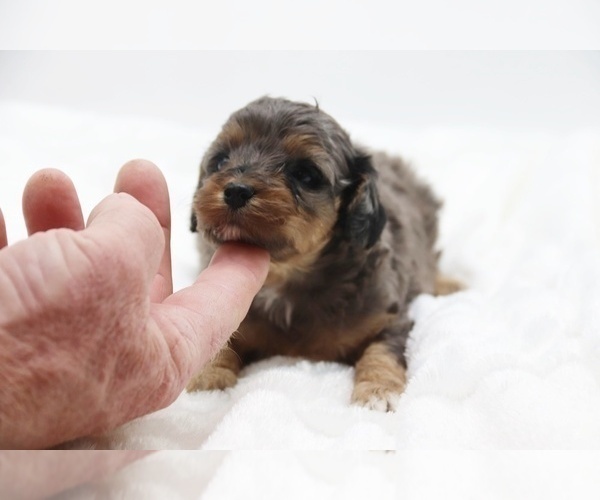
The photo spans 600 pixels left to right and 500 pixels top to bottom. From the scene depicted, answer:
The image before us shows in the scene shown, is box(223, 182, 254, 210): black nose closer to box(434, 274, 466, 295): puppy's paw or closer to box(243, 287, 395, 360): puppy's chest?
box(243, 287, 395, 360): puppy's chest

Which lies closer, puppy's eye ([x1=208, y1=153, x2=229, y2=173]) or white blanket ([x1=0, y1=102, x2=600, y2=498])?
white blanket ([x1=0, y1=102, x2=600, y2=498])

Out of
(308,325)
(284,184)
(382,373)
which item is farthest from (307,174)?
(382,373)

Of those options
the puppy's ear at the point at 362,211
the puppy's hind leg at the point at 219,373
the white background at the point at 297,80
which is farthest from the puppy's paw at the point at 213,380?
the white background at the point at 297,80

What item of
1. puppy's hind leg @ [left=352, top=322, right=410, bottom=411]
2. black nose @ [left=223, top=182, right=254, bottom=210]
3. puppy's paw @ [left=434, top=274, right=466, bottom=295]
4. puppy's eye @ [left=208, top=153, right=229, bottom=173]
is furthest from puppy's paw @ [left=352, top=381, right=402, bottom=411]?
puppy's paw @ [left=434, top=274, right=466, bottom=295]

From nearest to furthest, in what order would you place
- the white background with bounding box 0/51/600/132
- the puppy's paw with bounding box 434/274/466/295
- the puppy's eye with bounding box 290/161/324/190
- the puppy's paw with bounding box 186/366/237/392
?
the puppy's paw with bounding box 186/366/237/392 → the puppy's eye with bounding box 290/161/324/190 → the white background with bounding box 0/51/600/132 → the puppy's paw with bounding box 434/274/466/295

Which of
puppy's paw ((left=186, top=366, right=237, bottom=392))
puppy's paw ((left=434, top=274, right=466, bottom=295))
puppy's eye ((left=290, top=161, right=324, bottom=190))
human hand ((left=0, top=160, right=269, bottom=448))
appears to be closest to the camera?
human hand ((left=0, top=160, right=269, bottom=448))

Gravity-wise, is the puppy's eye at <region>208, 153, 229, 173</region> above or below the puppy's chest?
above

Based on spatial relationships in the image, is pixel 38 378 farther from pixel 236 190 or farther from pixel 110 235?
pixel 236 190
